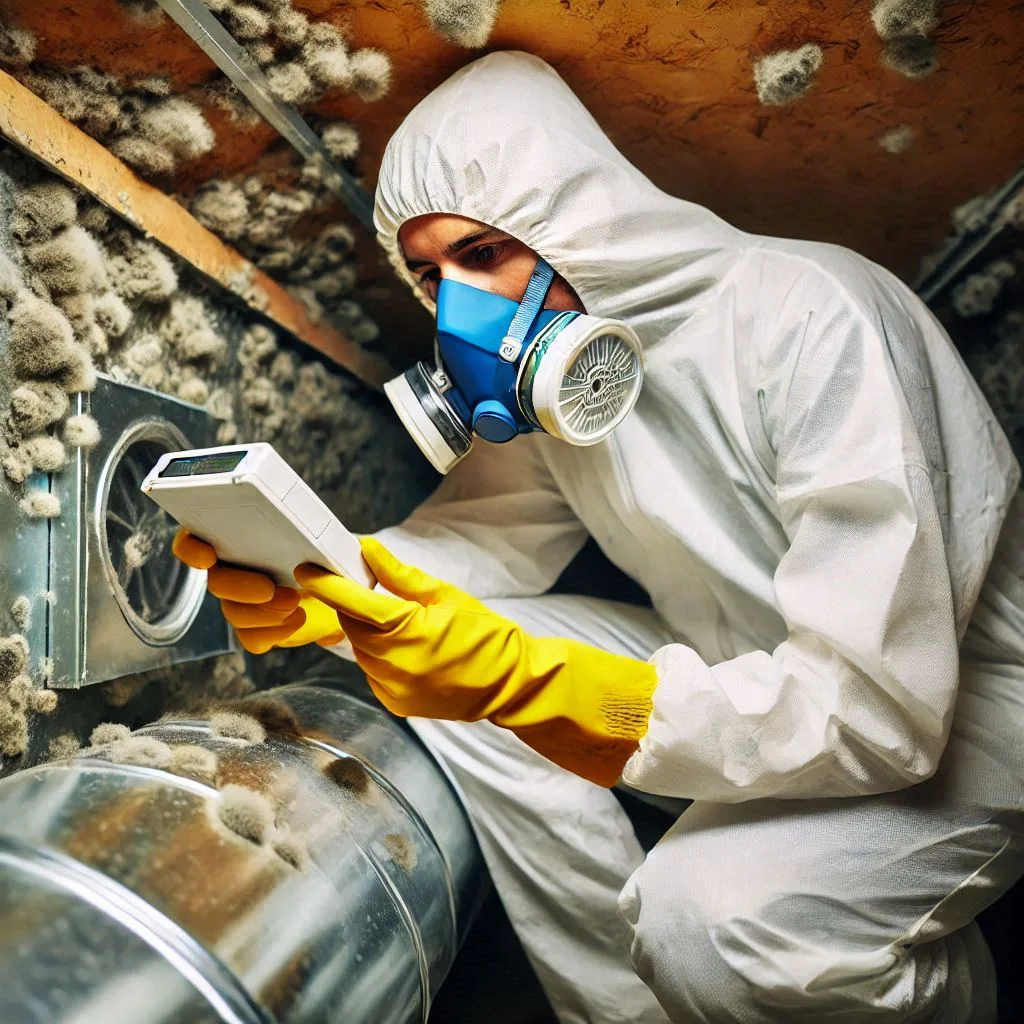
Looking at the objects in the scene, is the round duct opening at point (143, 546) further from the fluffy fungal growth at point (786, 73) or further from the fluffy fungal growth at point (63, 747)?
the fluffy fungal growth at point (786, 73)

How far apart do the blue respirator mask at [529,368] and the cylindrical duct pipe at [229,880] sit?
0.50 metres

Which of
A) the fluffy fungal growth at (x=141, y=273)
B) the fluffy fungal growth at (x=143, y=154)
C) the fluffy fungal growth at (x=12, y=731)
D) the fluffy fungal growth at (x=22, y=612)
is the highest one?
the fluffy fungal growth at (x=143, y=154)

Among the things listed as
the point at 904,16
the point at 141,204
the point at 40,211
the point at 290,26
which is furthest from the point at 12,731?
the point at 904,16

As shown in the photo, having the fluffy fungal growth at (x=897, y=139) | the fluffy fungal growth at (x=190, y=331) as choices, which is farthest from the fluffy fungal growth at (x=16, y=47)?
the fluffy fungal growth at (x=897, y=139)

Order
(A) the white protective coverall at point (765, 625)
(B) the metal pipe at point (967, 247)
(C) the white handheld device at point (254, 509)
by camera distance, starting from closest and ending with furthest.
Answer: (C) the white handheld device at point (254, 509) → (A) the white protective coverall at point (765, 625) → (B) the metal pipe at point (967, 247)

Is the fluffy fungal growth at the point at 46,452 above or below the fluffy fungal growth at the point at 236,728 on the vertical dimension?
above

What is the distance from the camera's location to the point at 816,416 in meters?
1.05

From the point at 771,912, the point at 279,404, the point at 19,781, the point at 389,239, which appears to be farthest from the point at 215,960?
the point at 279,404

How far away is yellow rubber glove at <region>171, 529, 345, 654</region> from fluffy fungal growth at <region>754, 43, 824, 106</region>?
0.98 meters

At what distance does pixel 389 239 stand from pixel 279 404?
0.47 meters

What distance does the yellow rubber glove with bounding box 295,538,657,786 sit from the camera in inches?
39.4

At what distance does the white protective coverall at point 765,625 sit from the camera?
0.98m

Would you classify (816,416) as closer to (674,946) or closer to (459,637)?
(459,637)

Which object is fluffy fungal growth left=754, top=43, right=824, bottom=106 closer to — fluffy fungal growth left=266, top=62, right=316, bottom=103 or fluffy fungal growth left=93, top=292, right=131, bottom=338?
fluffy fungal growth left=266, top=62, right=316, bottom=103
